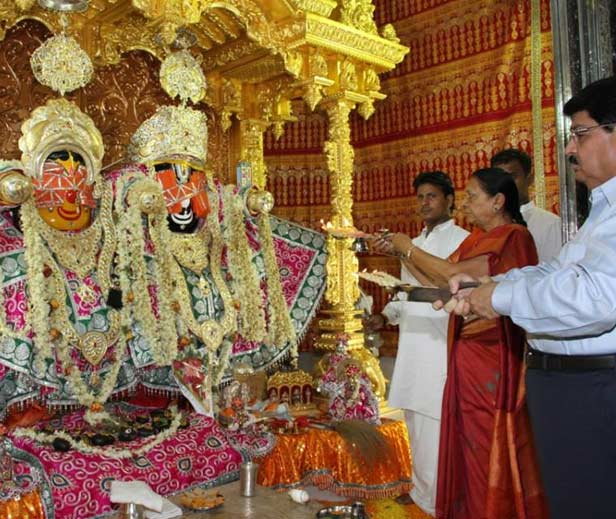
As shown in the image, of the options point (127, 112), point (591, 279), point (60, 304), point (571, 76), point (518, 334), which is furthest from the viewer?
point (127, 112)

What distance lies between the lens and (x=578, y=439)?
6.75 feet

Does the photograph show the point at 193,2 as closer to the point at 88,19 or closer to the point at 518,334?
the point at 88,19

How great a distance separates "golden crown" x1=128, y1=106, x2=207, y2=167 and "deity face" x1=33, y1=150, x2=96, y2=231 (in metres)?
0.45

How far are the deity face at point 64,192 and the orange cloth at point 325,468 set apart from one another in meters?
1.75

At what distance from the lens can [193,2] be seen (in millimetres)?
4020

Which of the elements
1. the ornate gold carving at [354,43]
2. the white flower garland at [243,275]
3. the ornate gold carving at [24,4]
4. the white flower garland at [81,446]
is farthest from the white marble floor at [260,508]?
the ornate gold carving at [354,43]

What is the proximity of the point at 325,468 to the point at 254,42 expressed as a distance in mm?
2826

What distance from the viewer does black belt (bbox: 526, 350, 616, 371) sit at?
198cm

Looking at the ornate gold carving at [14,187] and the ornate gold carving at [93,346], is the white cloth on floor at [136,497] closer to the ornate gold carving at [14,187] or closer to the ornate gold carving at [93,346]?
the ornate gold carving at [93,346]

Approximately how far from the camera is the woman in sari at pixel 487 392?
2.84m

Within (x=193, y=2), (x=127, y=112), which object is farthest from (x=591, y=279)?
(x=127, y=112)

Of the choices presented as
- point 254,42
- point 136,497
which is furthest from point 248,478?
point 254,42

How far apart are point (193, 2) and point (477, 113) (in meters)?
2.98

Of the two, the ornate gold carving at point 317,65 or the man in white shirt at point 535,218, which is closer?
the man in white shirt at point 535,218
